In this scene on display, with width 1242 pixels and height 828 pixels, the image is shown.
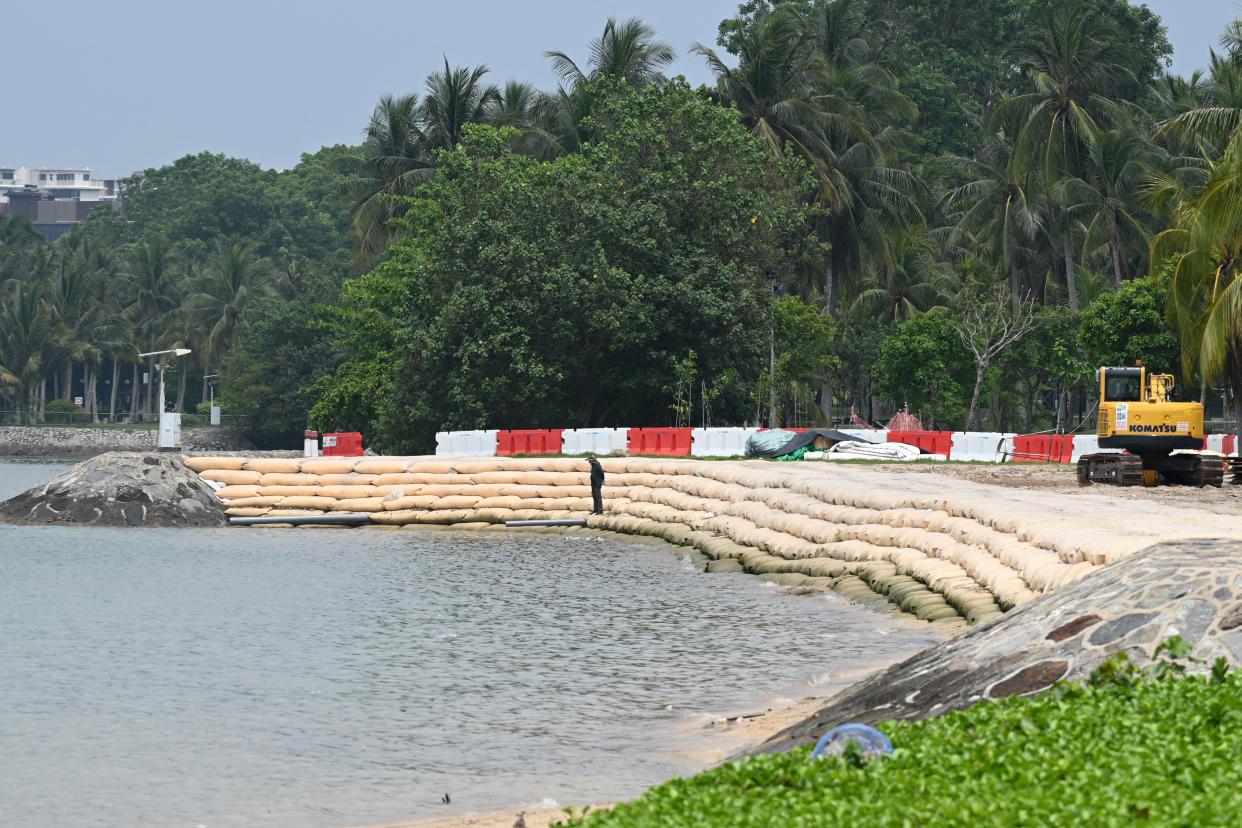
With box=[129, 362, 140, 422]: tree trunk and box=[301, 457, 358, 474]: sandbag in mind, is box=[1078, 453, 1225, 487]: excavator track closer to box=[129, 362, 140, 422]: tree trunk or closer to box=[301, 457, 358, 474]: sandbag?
box=[301, 457, 358, 474]: sandbag

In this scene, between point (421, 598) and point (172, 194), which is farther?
point (172, 194)

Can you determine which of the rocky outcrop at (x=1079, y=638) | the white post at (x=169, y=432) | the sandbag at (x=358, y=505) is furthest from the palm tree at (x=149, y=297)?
the rocky outcrop at (x=1079, y=638)

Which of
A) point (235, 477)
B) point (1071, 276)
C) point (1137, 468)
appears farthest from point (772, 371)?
point (1137, 468)

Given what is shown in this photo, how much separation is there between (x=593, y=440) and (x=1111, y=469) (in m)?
13.6

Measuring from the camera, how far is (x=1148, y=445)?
99.3 ft

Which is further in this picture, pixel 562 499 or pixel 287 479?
pixel 287 479

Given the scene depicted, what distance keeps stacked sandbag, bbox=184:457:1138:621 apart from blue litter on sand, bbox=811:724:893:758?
7.12 meters

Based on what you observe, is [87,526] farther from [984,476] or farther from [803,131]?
[803,131]

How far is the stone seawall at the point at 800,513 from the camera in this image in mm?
16984

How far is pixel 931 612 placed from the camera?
17969 mm

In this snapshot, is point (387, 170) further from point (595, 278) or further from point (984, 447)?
point (984, 447)

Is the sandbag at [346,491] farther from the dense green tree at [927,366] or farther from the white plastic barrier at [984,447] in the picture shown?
the dense green tree at [927,366]

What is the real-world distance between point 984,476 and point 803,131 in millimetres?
26994

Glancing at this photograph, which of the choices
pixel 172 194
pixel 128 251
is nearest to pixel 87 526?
pixel 128 251
